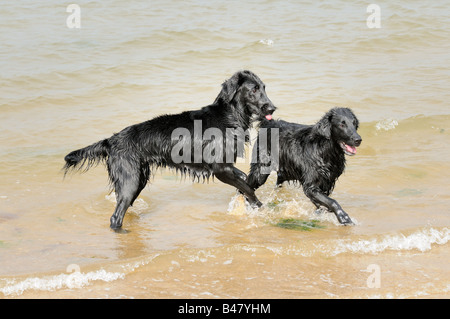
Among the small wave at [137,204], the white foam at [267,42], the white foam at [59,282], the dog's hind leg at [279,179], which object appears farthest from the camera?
the white foam at [267,42]

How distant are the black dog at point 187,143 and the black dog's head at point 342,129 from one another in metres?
0.64

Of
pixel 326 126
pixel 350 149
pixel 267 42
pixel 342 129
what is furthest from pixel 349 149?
pixel 267 42

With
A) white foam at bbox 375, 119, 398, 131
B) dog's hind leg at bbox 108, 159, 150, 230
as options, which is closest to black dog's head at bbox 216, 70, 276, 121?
dog's hind leg at bbox 108, 159, 150, 230

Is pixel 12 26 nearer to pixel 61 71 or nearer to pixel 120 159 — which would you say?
pixel 61 71

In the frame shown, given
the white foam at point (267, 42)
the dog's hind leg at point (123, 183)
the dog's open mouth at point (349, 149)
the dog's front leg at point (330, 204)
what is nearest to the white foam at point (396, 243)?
the dog's front leg at point (330, 204)

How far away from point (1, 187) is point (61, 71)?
5.59 m

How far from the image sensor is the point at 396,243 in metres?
5.62

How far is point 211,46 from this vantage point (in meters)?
14.4

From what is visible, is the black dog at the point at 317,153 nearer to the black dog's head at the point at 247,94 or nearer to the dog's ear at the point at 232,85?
the black dog's head at the point at 247,94

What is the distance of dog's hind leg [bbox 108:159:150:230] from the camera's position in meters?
6.23

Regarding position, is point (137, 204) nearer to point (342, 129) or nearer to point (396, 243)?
point (342, 129)

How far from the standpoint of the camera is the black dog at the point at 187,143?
6.29 meters
